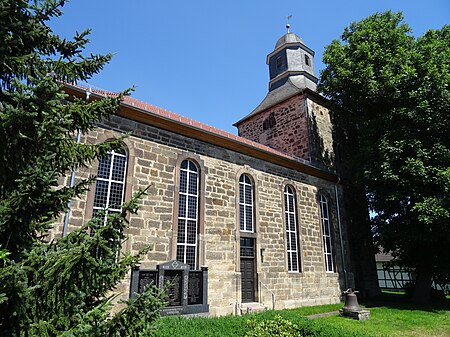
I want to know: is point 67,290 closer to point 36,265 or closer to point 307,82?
point 36,265

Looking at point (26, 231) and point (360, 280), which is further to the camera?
point (360, 280)

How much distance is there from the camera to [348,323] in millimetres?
9445

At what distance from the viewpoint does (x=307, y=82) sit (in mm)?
20953

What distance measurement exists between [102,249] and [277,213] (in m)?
10.9

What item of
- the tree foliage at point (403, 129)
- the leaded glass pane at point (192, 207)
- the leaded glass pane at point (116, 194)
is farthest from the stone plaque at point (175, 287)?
the tree foliage at point (403, 129)

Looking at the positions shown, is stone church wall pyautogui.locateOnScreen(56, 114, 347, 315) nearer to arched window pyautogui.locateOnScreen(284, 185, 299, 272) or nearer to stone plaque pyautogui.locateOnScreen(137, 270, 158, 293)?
arched window pyautogui.locateOnScreen(284, 185, 299, 272)

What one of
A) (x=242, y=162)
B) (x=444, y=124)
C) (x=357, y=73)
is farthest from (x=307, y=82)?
(x=242, y=162)

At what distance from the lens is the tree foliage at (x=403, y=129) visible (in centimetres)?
1291

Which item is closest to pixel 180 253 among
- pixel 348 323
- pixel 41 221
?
pixel 348 323

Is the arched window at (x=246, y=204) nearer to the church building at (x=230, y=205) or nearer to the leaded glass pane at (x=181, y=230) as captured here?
the church building at (x=230, y=205)

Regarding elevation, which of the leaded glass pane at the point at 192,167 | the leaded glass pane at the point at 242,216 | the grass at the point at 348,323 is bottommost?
the grass at the point at 348,323

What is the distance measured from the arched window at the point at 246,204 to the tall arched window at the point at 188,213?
2292mm

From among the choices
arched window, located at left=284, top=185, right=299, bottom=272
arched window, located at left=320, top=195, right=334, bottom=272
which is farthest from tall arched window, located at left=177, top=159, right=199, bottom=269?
arched window, located at left=320, top=195, right=334, bottom=272

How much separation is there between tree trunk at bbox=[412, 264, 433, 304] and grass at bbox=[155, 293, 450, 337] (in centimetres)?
96
